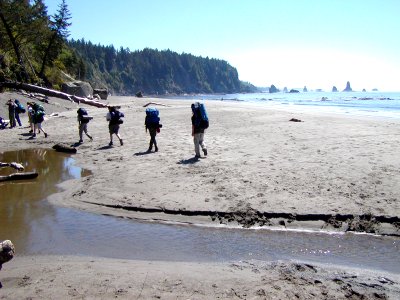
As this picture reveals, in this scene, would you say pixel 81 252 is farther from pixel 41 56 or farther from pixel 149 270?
pixel 41 56

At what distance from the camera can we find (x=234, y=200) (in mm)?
7316

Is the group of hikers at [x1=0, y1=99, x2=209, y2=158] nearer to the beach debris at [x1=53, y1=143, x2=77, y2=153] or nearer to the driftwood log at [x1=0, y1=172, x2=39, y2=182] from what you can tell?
the beach debris at [x1=53, y1=143, x2=77, y2=153]

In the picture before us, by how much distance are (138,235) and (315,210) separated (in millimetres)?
3219

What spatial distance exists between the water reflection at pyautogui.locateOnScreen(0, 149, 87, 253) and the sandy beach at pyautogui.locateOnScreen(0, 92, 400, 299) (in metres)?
0.46

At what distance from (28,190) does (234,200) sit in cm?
506

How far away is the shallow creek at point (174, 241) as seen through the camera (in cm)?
518

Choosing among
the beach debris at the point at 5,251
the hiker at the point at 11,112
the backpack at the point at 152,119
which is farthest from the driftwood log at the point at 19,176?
the hiker at the point at 11,112

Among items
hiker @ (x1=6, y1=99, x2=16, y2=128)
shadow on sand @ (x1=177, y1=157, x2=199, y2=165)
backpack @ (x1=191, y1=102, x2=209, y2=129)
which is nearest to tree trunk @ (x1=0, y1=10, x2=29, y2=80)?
hiker @ (x1=6, y1=99, x2=16, y2=128)

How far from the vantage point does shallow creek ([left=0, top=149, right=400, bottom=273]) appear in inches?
204

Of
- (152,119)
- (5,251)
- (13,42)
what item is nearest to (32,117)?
(152,119)

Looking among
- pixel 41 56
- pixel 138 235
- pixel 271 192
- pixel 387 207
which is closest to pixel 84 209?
pixel 138 235

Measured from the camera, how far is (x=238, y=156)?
1112 cm

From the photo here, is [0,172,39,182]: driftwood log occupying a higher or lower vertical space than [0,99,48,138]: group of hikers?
lower

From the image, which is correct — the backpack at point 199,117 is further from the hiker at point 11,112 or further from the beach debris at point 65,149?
the hiker at point 11,112
